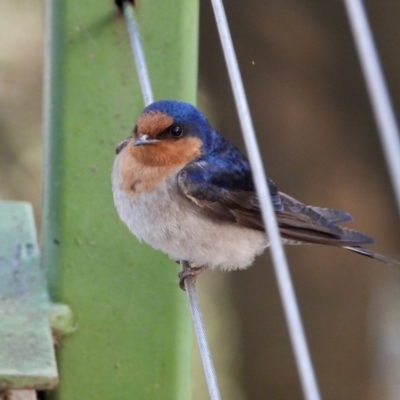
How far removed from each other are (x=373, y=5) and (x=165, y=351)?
7.22ft

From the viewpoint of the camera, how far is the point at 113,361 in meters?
2.20

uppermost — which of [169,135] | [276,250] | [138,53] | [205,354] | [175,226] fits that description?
[138,53]

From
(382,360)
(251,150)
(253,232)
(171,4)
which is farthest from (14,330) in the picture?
(382,360)

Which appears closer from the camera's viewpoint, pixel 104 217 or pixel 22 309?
pixel 22 309

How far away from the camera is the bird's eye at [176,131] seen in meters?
1.90

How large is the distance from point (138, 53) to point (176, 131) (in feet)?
0.65

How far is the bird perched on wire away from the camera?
1.83 meters

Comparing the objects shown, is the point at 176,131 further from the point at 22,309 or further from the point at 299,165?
the point at 299,165

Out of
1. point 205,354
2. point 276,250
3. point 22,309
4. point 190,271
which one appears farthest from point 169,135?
point 276,250

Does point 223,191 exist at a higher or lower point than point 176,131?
lower

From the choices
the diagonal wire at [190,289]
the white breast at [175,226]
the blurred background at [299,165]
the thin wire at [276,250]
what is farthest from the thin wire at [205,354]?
the blurred background at [299,165]

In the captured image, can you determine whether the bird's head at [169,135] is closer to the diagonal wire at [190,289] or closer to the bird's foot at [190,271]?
the diagonal wire at [190,289]

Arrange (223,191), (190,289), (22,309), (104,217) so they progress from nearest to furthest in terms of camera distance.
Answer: (190,289), (223,191), (22,309), (104,217)

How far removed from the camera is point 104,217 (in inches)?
86.3
